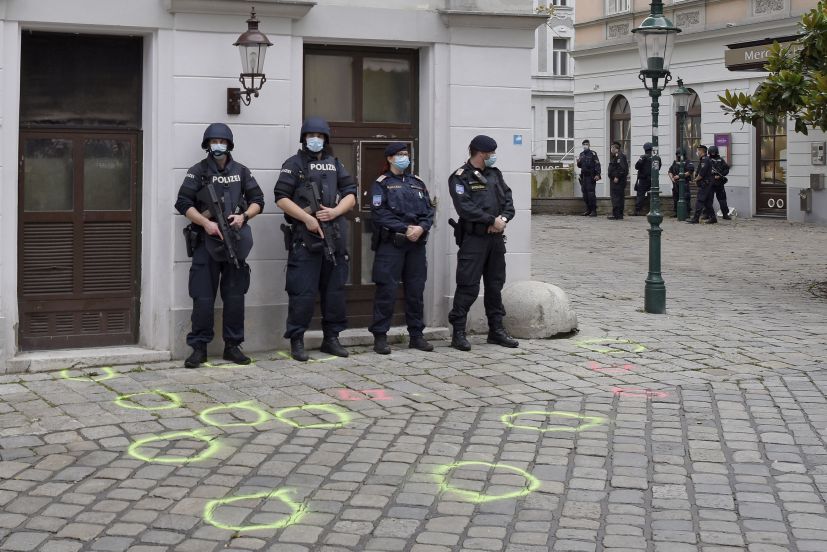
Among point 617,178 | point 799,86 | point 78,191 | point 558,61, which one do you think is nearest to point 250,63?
point 78,191

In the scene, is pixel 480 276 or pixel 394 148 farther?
pixel 480 276

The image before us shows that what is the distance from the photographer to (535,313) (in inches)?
438

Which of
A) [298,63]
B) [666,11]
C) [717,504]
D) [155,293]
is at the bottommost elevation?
[717,504]

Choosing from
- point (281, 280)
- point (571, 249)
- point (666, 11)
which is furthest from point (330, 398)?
point (666, 11)

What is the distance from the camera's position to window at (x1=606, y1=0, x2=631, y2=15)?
36.8 metres

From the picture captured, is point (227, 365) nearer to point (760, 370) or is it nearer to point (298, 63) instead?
point (298, 63)

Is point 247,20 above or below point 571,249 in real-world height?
above

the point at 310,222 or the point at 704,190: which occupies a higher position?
the point at 704,190


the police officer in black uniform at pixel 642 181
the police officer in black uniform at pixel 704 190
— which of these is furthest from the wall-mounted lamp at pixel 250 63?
the police officer in black uniform at pixel 642 181

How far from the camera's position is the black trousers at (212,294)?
9797 mm

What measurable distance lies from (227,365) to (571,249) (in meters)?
12.4

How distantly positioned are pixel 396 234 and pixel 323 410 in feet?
8.24

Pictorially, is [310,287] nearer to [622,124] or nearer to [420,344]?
[420,344]

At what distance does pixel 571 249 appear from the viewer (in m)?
21.5
